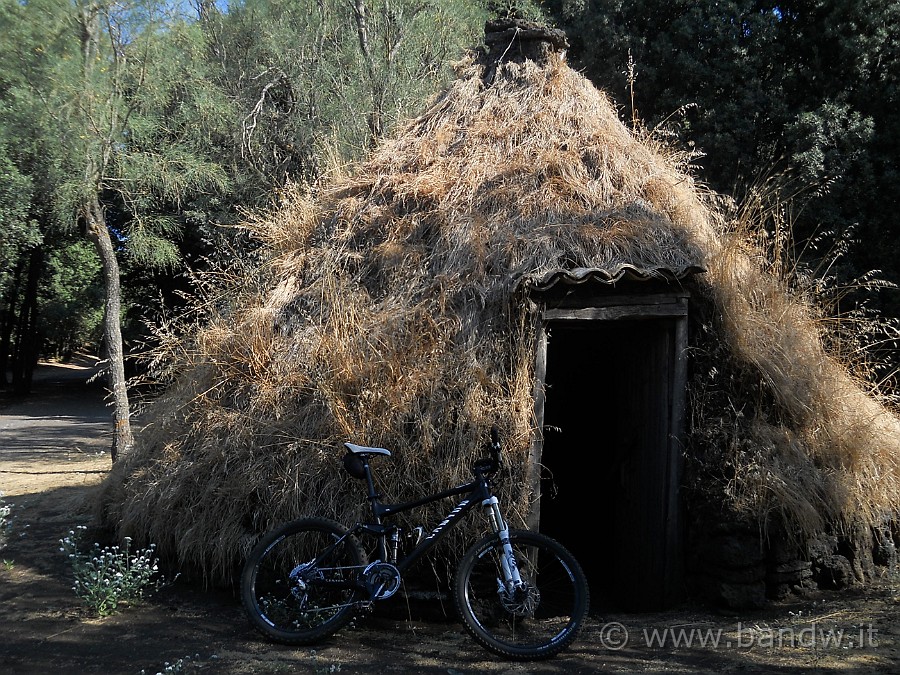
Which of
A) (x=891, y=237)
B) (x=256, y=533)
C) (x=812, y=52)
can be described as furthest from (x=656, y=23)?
(x=256, y=533)

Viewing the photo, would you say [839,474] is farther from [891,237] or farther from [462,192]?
[891,237]

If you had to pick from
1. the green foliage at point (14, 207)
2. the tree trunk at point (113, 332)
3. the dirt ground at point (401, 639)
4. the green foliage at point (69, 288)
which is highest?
the green foliage at point (69, 288)

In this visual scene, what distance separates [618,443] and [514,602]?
9.37ft

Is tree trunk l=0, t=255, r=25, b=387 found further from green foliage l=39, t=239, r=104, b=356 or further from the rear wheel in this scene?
the rear wheel

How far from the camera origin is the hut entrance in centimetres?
586

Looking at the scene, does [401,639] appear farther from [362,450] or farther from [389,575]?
[362,450]

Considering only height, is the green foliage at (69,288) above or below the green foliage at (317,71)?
below

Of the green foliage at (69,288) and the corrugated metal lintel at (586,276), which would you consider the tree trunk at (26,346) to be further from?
the corrugated metal lintel at (586,276)

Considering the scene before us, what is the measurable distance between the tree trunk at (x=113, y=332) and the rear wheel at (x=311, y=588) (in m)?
5.45

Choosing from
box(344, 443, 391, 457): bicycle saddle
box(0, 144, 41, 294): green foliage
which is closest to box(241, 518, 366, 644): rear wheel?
box(344, 443, 391, 457): bicycle saddle

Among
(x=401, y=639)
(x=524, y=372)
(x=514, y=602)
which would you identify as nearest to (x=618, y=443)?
(x=524, y=372)

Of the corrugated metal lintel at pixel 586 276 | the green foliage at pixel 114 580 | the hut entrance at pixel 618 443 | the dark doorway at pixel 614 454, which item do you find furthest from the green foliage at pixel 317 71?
the green foliage at pixel 114 580

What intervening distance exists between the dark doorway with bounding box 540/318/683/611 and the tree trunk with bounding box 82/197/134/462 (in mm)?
5158

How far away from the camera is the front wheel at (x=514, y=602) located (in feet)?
14.0
